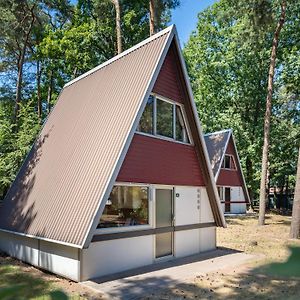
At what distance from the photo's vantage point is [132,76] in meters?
9.88

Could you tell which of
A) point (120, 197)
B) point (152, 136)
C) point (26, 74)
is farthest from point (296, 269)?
point (26, 74)

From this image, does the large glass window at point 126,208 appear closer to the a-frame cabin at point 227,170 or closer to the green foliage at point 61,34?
the green foliage at point 61,34

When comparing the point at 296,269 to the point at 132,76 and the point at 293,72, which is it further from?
the point at 293,72

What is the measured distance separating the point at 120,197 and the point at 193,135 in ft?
12.3

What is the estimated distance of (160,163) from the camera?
398 inches

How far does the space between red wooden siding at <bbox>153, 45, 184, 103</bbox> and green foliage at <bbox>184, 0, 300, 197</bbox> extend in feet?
60.2

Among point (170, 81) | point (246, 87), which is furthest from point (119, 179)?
point (246, 87)

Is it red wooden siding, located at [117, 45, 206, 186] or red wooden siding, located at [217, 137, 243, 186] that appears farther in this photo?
red wooden siding, located at [217, 137, 243, 186]

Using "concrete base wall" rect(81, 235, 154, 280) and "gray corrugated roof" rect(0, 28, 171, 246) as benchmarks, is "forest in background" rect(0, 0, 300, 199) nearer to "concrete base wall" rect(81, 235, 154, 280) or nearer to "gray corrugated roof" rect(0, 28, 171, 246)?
"gray corrugated roof" rect(0, 28, 171, 246)

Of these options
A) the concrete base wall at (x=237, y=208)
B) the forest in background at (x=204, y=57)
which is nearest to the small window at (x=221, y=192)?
the concrete base wall at (x=237, y=208)

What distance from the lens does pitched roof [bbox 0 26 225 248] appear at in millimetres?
8094

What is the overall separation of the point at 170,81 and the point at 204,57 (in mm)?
23094

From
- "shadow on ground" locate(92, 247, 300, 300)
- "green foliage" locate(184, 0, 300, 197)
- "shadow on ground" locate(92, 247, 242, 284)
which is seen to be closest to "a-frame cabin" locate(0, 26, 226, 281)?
"shadow on ground" locate(92, 247, 242, 284)

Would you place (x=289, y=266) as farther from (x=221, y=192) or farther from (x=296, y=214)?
(x=221, y=192)
